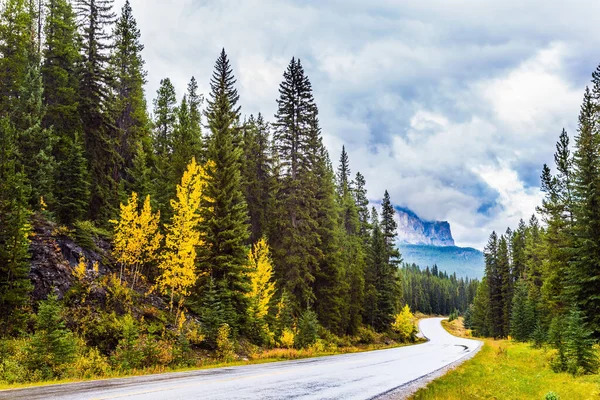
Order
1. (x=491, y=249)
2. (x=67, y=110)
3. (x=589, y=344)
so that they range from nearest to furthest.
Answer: (x=589, y=344)
(x=67, y=110)
(x=491, y=249)

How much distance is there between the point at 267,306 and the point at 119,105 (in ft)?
79.9

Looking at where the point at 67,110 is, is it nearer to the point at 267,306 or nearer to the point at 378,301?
the point at 267,306

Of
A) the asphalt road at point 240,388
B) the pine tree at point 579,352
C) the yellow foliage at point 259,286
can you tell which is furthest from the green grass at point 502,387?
the yellow foliage at point 259,286

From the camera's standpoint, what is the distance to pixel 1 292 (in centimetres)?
1681

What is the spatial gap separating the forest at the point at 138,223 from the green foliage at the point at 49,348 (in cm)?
5

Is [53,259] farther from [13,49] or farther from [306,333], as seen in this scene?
[13,49]

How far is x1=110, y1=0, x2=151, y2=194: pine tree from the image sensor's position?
38000 millimetres

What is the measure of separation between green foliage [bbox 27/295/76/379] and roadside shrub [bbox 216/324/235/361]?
8017 millimetres

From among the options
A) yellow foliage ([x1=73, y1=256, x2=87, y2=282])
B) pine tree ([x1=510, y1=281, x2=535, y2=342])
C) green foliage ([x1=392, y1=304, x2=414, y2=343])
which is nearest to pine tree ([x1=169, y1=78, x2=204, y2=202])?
yellow foliage ([x1=73, y1=256, x2=87, y2=282])

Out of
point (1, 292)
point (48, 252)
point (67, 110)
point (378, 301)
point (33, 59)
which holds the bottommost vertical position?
point (378, 301)

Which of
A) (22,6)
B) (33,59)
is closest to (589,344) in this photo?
(33,59)

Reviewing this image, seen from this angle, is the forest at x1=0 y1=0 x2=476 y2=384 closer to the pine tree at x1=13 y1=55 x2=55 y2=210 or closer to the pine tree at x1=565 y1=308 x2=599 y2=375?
the pine tree at x1=13 y1=55 x2=55 y2=210

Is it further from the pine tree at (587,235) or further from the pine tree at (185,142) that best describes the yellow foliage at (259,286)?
the pine tree at (587,235)

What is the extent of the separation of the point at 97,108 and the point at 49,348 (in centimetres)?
2660
